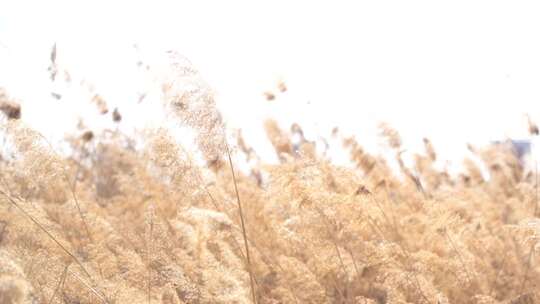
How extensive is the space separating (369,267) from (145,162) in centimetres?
220

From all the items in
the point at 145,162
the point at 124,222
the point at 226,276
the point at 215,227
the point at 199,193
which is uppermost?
the point at 145,162

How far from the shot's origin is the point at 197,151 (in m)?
2.68

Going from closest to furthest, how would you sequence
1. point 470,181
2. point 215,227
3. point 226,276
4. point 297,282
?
point 226,276 < point 215,227 < point 297,282 < point 470,181

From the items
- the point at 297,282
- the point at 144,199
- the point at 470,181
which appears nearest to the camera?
the point at 297,282

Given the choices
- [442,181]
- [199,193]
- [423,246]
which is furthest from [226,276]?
[442,181]

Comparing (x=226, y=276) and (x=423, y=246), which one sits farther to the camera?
(x=423, y=246)

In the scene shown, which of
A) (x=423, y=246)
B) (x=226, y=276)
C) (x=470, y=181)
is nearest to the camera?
(x=226, y=276)

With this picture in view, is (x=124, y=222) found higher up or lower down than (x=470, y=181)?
lower down

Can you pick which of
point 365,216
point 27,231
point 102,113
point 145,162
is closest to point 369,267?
point 365,216

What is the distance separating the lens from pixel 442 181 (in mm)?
5871

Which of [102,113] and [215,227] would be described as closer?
[215,227]

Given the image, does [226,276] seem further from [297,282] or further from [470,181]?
[470,181]

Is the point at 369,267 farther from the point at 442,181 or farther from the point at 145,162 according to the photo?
the point at 442,181

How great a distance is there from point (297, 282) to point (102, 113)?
2.83 metres
